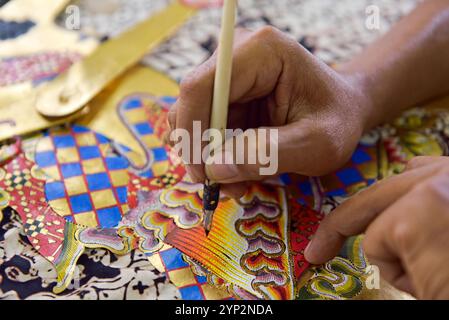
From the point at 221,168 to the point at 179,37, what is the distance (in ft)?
1.50

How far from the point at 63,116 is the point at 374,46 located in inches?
17.8

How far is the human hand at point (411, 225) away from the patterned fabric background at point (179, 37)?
8.4 inches

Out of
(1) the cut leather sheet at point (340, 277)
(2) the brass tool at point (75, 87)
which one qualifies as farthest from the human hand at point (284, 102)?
(2) the brass tool at point (75, 87)

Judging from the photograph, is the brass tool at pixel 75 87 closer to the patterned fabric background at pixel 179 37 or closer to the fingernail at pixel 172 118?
the patterned fabric background at pixel 179 37

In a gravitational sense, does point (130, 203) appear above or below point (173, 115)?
below

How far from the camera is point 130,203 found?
655 millimetres

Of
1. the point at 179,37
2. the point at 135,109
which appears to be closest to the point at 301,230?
the point at 135,109

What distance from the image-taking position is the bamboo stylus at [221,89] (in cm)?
52

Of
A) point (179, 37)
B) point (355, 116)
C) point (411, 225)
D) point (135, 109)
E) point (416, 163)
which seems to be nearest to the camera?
point (411, 225)

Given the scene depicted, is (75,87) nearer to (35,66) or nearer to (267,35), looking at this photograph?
(35,66)

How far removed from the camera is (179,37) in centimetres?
94

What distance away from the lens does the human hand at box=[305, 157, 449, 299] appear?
438 mm
